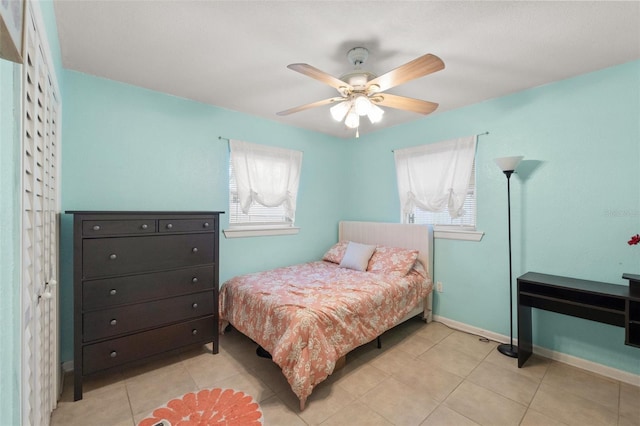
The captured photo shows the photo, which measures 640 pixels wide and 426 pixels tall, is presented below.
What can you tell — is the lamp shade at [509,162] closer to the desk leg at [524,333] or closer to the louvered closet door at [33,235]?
the desk leg at [524,333]

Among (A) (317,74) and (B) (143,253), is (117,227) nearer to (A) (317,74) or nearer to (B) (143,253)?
(B) (143,253)

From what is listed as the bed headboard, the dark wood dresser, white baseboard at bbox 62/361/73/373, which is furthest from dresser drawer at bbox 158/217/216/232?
the bed headboard

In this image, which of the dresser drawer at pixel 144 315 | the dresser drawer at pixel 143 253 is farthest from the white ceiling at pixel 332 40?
the dresser drawer at pixel 144 315

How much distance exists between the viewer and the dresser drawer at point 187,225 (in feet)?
7.36

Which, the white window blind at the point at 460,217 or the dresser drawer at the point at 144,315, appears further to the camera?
the white window blind at the point at 460,217

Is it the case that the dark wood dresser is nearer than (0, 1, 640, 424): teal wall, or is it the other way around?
the dark wood dresser

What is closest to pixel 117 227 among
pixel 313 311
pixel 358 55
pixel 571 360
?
pixel 313 311

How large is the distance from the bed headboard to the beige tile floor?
104cm

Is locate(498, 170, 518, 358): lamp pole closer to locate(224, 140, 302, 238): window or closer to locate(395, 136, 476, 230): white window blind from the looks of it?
locate(395, 136, 476, 230): white window blind

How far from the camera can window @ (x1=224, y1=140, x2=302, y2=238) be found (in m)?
3.17

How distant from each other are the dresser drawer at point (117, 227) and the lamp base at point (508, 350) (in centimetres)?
321

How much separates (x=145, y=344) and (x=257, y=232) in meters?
1.53

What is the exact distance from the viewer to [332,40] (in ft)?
6.07

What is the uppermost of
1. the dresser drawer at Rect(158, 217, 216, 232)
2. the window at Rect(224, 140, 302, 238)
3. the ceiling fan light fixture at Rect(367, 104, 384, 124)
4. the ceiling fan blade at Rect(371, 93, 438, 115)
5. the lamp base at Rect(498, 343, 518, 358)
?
the ceiling fan blade at Rect(371, 93, 438, 115)
